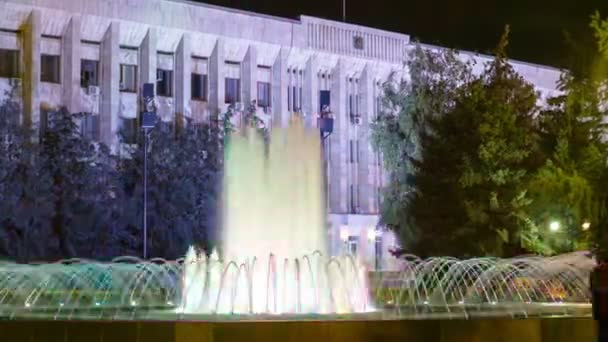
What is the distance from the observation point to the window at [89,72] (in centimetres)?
4512

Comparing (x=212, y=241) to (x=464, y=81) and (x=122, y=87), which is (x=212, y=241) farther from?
(x=464, y=81)

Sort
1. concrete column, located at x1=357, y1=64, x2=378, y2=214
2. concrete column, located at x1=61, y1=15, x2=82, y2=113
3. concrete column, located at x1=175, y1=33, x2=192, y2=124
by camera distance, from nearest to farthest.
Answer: concrete column, located at x1=61, y1=15, x2=82, y2=113 → concrete column, located at x1=175, y1=33, x2=192, y2=124 → concrete column, located at x1=357, y1=64, x2=378, y2=214

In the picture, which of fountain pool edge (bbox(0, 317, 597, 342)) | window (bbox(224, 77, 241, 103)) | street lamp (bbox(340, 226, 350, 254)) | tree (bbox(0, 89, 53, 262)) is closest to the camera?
fountain pool edge (bbox(0, 317, 597, 342))

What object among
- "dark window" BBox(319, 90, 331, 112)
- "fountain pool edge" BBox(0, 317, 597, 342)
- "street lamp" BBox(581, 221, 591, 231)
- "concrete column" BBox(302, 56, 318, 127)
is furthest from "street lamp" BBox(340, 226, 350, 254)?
"fountain pool edge" BBox(0, 317, 597, 342)

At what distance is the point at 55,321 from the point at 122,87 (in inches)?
1364

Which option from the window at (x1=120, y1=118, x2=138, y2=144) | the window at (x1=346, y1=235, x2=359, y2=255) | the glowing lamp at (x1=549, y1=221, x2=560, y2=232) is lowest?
the window at (x1=346, y1=235, x2=359, y2=255)

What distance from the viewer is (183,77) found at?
47844 mm

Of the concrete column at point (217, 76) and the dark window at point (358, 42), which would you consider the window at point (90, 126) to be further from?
the dark window at point (358, 42)

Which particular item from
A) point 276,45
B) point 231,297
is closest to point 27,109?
point 276,45

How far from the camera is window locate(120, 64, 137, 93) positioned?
46.5 metres

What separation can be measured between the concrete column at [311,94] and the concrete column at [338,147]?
3.67 ft

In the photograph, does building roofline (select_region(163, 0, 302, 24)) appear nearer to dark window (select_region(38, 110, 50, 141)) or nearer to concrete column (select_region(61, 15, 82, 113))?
concrete column (select_region(61, 15, 82, 113))

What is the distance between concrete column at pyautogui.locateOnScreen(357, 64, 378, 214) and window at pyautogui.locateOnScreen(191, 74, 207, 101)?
385 inches

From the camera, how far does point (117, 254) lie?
40.2 m
